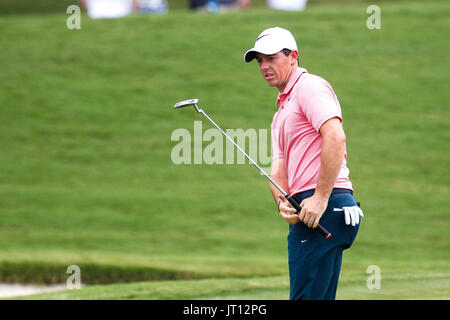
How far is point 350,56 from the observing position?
1923 cm

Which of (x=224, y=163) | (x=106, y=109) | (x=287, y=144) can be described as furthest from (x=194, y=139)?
(x=287, y=144)

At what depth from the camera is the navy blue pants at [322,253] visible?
368 cm

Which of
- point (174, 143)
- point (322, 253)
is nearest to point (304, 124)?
point (322, 253)

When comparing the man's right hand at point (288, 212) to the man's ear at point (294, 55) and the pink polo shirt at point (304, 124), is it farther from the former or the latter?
the man's ear at point (294, 55)

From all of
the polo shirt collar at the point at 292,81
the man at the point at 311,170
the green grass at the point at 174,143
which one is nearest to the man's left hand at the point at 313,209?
the man at the point at 311,170

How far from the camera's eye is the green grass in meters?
11.6

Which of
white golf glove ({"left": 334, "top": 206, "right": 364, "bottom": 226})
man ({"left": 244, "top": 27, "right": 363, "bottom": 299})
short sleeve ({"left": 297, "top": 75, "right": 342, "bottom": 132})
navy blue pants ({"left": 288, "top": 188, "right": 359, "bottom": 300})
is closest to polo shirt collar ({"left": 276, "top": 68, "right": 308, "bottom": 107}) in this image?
man ({"left": 244, "top": 27, "right": 363, "bottom": 299})

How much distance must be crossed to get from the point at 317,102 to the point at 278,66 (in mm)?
386

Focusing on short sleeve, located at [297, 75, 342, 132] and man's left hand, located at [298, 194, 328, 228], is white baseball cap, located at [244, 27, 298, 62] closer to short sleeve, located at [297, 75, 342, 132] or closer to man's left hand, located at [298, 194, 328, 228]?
short sleeve, located at [297, 75, 342, 132]

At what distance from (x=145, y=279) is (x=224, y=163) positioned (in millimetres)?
6561

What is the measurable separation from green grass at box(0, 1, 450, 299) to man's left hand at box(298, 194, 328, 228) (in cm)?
329

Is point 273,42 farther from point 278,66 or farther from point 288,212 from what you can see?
point 288,212
